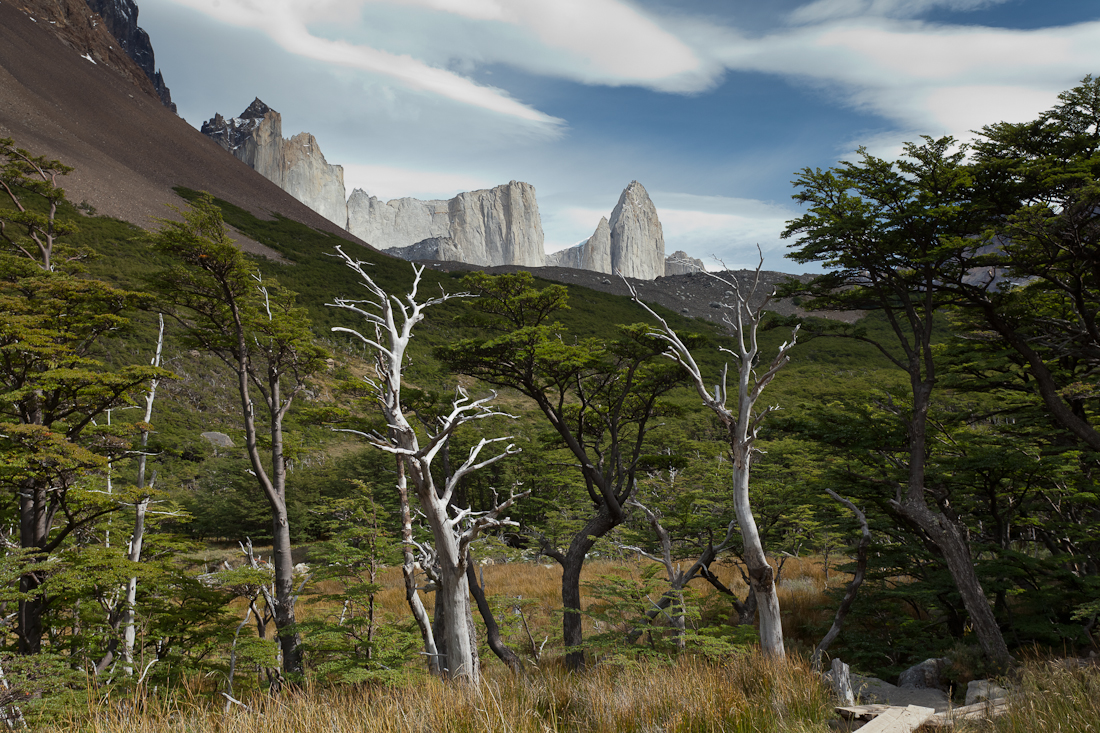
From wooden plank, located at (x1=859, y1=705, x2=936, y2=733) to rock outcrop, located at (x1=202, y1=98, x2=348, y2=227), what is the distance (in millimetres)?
165254

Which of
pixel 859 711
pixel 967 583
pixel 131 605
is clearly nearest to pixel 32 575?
pixel 131 605

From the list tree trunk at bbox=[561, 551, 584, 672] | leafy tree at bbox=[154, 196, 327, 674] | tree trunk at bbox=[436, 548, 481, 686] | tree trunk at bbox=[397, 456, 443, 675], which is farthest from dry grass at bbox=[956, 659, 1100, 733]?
leafy tree at bbox=[154, 196, 327, 674]

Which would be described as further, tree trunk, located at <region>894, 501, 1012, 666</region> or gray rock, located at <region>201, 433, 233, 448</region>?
gray rock, located at <region>201, 433, 233, 448</region>

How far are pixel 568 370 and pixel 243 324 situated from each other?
7464 millimetres

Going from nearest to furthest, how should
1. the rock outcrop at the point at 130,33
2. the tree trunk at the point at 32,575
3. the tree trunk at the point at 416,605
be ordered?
the tree trunk at the point at 416,605
the tree trunk at the point at 32,575
the rock outcrop at the point at 130,33

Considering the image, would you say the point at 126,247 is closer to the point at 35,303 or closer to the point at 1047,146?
the point at 35,303

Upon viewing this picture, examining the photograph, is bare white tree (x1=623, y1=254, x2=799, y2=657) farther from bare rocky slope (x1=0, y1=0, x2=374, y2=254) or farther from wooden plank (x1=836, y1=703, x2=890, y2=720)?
bare rocky slope (x1=0, y1=0, x2=374, y2=254)

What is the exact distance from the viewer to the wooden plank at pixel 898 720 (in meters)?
4.20

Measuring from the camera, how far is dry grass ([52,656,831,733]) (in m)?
3.92

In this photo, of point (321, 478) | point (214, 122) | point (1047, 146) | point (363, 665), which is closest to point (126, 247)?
point (321, 478)

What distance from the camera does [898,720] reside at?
14.2 ft

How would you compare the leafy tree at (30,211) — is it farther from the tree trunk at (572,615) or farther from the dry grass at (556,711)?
the tree trunk at (572,615)

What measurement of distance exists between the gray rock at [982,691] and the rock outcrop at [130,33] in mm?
174575

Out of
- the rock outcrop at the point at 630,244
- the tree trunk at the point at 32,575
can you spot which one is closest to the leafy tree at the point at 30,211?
the tree trunk at the point at 32,575
